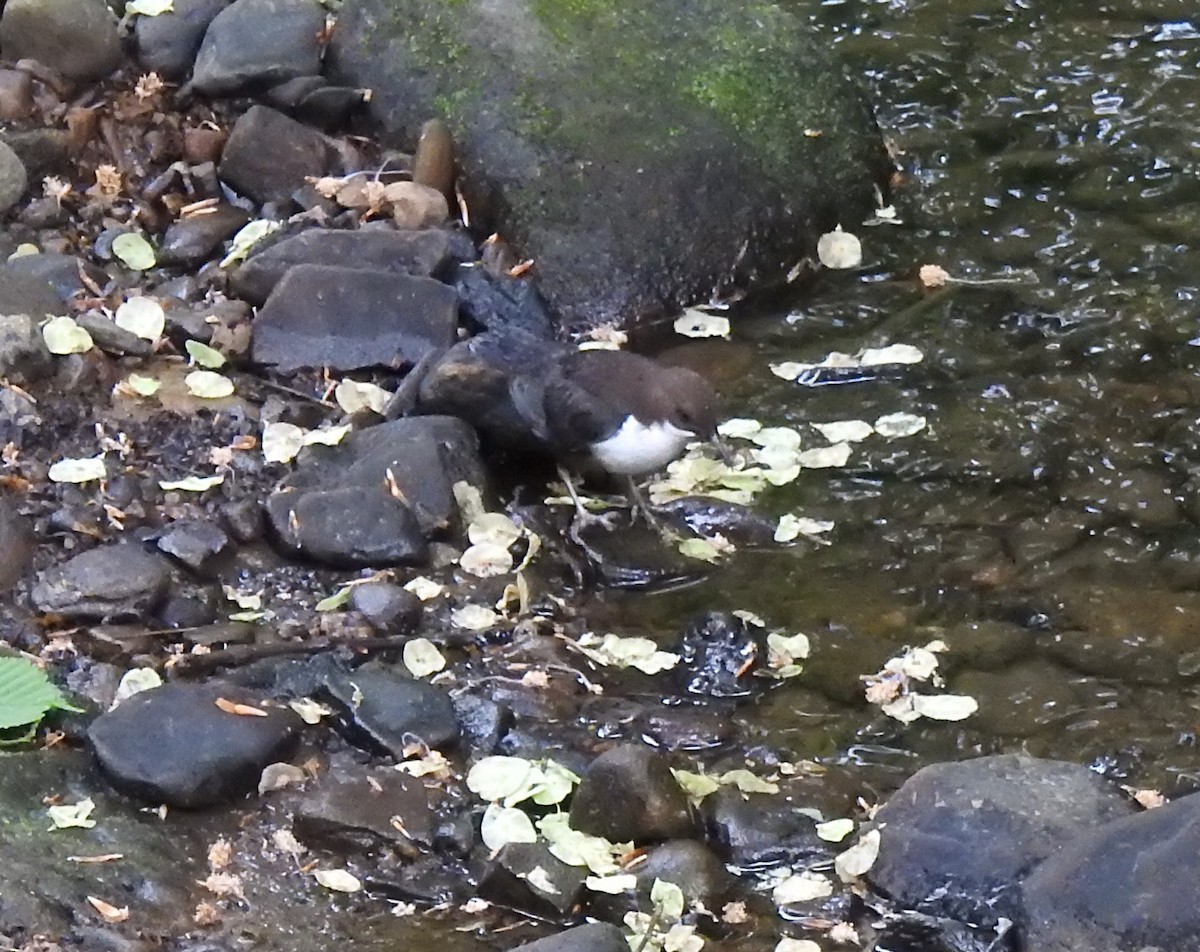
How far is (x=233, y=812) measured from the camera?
4.03 meters

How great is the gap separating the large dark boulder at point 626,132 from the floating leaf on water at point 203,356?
140cm

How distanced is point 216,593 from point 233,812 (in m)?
1.02

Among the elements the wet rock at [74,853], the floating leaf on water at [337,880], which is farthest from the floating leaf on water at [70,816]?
the floating leaf on water at [337,880]

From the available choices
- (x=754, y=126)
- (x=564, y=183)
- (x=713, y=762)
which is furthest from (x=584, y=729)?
(x=754, y=126)

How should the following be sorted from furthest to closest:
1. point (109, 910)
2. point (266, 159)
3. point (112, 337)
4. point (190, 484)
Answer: point (266, 159)
point (112, 337)
point (190, 484)
point (109, 910)

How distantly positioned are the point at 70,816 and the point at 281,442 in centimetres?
190

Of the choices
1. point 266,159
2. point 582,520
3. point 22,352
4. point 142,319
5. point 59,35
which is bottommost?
point 582,520

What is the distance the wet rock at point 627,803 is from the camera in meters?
4.00

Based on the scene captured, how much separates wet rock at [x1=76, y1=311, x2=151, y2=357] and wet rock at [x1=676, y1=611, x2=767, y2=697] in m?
2.32

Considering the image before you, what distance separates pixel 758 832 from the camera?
13.6 feet

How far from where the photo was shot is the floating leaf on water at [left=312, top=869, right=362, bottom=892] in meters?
3.84

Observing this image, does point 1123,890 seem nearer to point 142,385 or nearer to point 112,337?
point 142,385

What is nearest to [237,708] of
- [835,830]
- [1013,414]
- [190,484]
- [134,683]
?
[134,683]

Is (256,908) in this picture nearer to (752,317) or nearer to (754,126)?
(752,317)
